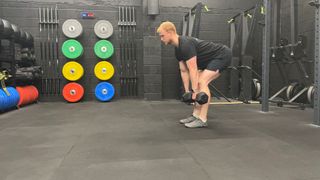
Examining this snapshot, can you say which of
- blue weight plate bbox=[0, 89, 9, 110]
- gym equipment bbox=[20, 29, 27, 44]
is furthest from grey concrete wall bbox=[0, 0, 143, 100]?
blue weight plate bbox=[0, 89, 9, 110]

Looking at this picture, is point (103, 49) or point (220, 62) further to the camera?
point (103, 49)

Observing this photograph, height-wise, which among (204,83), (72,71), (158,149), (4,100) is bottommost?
(158,149)

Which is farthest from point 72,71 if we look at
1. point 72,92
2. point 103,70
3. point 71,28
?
point 71,28

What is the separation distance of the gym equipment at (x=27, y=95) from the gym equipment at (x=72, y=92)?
54 cm

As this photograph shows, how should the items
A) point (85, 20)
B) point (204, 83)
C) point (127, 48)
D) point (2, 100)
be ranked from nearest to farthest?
point (204, 83) → point (2, 100) → point (85, 20) → point (127, 48)

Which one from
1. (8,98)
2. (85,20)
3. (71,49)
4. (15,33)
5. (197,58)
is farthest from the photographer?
(85,20)

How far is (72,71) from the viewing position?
573 centimetres

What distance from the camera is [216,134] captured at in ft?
8.95

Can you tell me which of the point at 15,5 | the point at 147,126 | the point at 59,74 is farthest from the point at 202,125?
the point at 15,5

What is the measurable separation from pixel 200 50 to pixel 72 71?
11.1ft

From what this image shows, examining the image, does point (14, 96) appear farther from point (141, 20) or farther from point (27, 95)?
point (141, 20)

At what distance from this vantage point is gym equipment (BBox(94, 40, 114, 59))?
5820mm

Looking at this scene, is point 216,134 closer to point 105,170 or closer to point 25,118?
point 105,170

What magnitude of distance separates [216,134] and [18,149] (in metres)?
1.69
